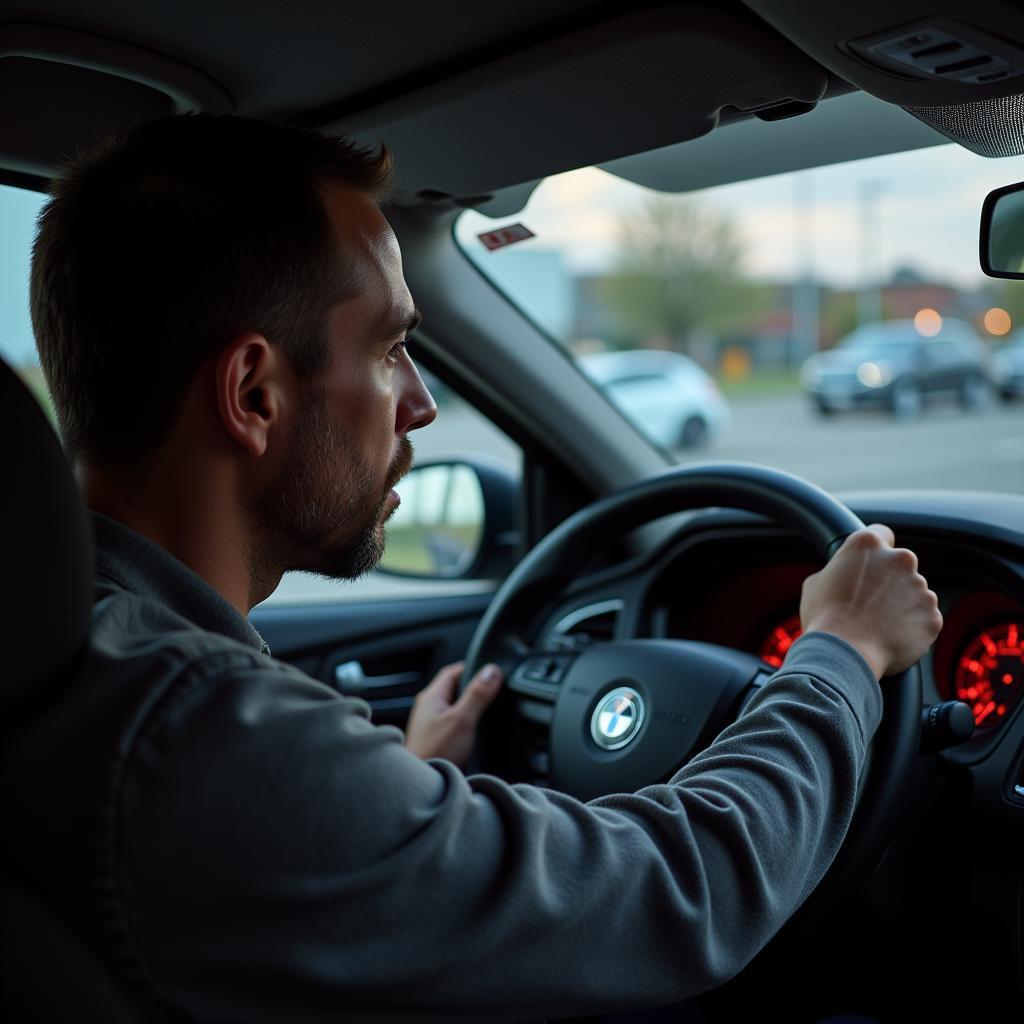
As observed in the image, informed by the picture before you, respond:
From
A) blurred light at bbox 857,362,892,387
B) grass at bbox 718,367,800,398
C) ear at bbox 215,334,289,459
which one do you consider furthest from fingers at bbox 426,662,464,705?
grass at bbox 718,367,800,398

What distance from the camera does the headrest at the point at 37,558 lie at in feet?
3.18

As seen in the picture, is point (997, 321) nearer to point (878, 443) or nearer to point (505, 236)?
point (505, 236)

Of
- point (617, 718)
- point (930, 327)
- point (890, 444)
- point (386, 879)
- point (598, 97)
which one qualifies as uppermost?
point (598, 97)

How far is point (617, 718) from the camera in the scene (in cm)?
199

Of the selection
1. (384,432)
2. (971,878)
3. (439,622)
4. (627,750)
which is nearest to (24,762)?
(384,432)

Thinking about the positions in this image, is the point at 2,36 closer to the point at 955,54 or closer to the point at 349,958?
the point at 955,54

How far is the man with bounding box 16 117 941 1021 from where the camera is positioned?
0.92m

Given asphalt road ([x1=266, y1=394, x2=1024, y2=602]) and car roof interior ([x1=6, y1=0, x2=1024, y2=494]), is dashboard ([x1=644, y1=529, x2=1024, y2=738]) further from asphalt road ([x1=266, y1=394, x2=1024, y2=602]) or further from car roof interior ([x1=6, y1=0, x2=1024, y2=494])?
car roof interior ([x1=6, y1=0, x2=1024, y2=494])

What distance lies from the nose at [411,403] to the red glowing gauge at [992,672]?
107 cm

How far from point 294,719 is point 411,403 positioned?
610 millimetres

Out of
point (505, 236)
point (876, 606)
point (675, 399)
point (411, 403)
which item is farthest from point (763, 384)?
point (411, 403)

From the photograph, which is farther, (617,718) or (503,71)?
(617,718)

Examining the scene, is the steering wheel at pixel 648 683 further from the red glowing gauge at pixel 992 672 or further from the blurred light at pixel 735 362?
the blurred light at pixel 735 362

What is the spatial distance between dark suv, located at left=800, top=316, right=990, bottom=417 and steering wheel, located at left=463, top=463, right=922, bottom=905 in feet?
41.3
